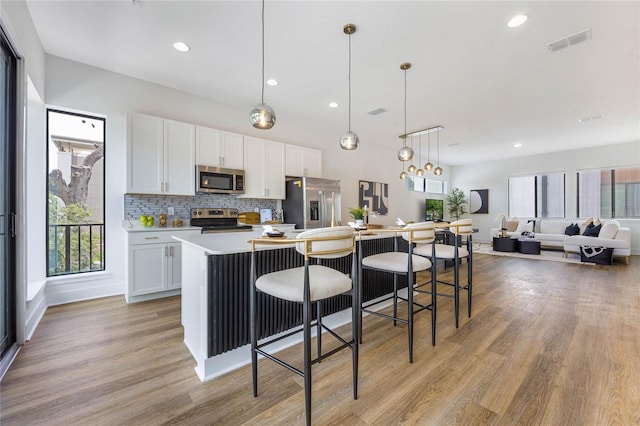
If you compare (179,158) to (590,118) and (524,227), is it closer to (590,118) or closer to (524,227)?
(590,118)

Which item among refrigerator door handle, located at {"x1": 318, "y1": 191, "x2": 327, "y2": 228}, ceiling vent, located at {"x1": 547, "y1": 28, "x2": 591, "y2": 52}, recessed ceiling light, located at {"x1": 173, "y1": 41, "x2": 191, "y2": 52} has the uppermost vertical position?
recessed ceiling light, located at {"x1": 173, "y1": 41, "x2": 191, "y2": 52}

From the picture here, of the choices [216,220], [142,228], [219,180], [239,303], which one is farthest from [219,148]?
[239,303]

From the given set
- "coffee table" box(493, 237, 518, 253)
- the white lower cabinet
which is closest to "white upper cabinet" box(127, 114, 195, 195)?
the white lower cabinet

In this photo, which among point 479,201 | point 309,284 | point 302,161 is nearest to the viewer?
point 309,284

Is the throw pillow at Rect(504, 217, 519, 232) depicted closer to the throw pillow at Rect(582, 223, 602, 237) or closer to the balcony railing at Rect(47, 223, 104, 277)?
the throw pillow at Rect(582, 223, 602, 237)

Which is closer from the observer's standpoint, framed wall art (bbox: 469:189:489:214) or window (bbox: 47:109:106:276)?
window (bbox: 47:109:106:276)

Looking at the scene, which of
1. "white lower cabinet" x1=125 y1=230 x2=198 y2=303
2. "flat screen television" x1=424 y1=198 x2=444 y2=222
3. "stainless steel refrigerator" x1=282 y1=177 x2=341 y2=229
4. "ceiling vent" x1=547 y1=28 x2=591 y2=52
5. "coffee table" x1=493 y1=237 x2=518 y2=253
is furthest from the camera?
"flat screen television" x1=424 y1=198 x2=444 y2=222

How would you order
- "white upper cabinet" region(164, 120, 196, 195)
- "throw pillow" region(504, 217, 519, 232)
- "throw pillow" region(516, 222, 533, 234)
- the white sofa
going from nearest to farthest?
"white upper cabinet" region(164, 120, 196, 195)
the white sofa
"throw pillow" region(516, 222, 533, 234)
"throw pillow" region(504, 217, 519, 232)

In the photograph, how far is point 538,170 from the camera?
862cm

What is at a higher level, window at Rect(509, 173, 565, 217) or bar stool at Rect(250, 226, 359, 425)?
window at Rect(509, 173, 565, 217)

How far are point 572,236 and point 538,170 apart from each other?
3080 millimetres

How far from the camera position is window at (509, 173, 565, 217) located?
27.6ft

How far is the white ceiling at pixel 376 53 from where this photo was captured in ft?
8.05

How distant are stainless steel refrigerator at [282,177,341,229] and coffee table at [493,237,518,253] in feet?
17.0
